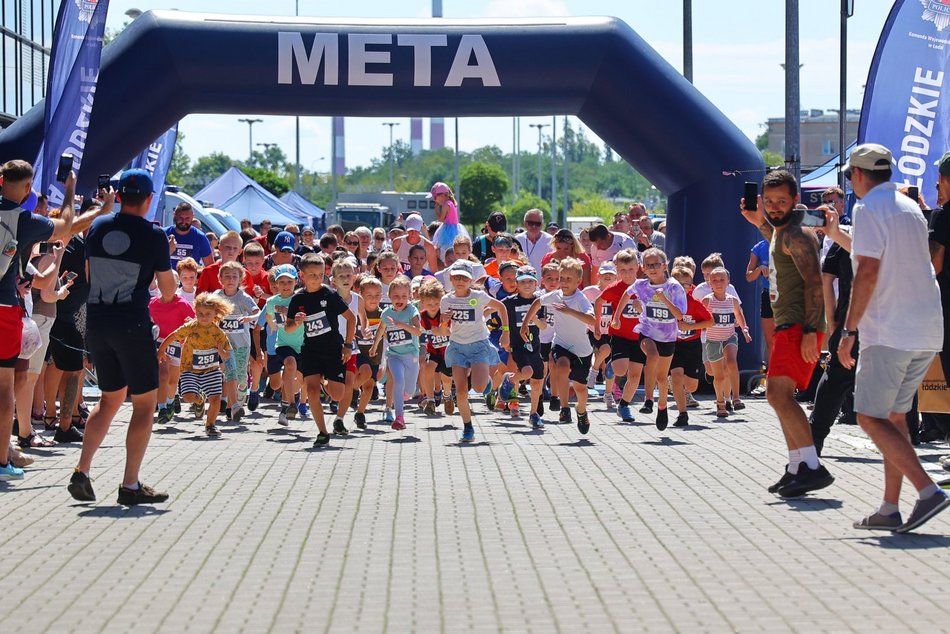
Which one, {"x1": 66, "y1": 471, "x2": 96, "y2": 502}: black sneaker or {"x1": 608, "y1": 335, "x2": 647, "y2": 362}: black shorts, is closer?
{"x1": 66, "y1": 471, "x2": 96, "y2": 502}: black sneaker

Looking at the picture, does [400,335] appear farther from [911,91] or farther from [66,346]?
[911,91]

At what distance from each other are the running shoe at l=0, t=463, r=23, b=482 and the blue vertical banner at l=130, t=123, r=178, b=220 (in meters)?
7.49

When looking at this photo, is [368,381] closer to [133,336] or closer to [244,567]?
[133,336]

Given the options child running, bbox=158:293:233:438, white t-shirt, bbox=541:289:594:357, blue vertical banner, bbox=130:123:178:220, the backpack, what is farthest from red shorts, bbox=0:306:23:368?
blue vertical banner, bbox=130:123:178:220

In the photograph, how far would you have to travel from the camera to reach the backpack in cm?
946

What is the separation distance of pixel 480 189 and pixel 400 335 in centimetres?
7987

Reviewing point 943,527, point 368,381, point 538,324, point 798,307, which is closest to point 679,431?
point 538,324

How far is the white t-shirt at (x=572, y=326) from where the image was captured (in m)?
13.6

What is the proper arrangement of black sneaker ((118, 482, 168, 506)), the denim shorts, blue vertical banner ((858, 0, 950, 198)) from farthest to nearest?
blue vertical banner ((858, 0, 950, 198))
the denim shorts
black sneaker ((118, 482, 168, 506))

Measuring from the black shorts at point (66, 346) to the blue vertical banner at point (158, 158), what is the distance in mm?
4742

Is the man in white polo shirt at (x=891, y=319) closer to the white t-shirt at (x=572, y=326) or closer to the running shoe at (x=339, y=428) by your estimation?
the white t-shirt at (x=572, y=326)

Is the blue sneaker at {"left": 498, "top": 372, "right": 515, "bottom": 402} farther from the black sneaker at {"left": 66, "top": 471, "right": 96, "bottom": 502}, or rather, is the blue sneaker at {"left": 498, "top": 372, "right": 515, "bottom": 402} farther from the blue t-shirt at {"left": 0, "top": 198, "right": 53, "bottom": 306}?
the black sneaker at {"left": 66, "top": 471, "right": 96, "bottom": 502}

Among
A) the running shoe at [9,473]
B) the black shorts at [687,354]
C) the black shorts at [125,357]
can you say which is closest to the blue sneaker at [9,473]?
the running shoe at [9,473]

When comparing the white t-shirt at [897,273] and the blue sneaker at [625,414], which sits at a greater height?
the white t-shirt at [897,273]
